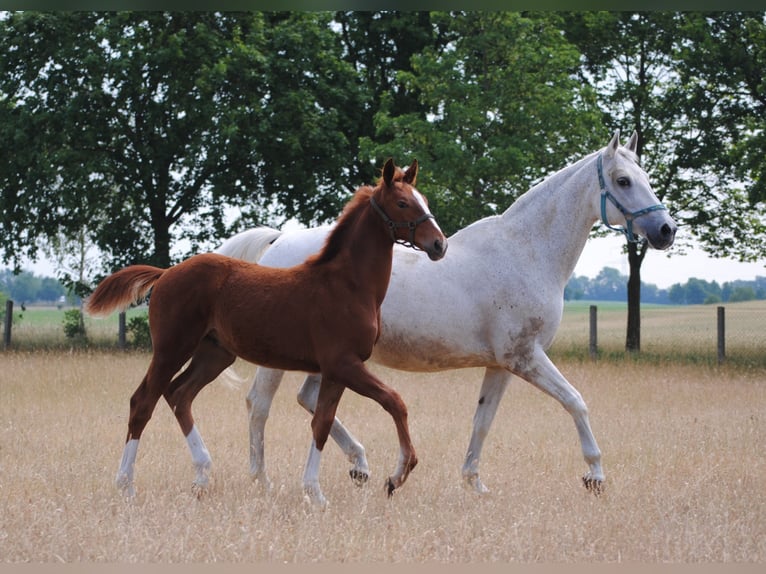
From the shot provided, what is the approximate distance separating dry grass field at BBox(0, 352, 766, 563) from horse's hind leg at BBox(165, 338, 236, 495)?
23 cm

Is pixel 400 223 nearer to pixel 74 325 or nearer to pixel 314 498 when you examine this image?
pixel 314 498

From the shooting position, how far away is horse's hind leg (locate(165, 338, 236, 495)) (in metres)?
6.28

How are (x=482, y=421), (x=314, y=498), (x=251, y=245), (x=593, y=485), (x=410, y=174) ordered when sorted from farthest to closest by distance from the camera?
(x=251, y=245) → (x=482, y=421) → (x=593, y=485) → (x=314, y=498) → (x=410, y=174)

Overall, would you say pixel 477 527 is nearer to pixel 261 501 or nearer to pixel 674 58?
pixel 261 501

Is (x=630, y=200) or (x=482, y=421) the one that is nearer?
(x=630, y=200)

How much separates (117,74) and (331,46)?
18.9 feet

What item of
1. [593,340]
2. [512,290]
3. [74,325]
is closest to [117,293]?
[512,290]

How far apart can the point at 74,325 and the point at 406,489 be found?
893 inches

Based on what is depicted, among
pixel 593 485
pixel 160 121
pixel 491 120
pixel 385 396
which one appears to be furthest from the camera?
pixel 160 121

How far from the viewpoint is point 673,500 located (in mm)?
6469

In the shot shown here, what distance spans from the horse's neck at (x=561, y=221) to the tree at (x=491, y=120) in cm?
1148

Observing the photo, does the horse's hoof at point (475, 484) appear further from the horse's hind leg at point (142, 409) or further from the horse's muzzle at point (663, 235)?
the horse's hind leg at point (142, 409)

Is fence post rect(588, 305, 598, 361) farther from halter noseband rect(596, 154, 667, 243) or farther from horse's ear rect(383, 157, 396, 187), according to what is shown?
horse's ear rect(383, 157, 396, 187)

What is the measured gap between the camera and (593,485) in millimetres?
6605
